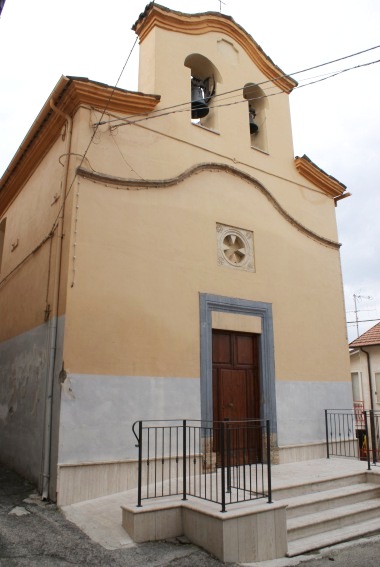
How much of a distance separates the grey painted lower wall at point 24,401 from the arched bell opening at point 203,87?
526 centimetres

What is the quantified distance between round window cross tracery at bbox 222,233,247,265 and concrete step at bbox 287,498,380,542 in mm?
4414

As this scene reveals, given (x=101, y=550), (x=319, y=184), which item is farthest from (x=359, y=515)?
(x=319, y=184)

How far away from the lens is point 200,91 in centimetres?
1002

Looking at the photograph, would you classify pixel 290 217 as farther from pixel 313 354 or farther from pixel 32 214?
pixel 32 214

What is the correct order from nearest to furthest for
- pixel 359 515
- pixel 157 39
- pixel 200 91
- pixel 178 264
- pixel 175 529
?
pixel 175 529 < pixel 359 515 < pixel 178 264 < pixel 157 39 < pixel 200 91

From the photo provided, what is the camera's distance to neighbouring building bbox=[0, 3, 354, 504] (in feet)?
22.9

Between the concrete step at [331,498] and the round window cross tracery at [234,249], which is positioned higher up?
the round window cross tracery at [234,249]

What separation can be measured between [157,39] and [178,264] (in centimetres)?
445

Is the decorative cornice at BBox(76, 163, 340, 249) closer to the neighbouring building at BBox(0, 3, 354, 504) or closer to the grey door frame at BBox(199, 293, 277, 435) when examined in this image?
the neighbouring building at BBox(0, 3, 354, 504)

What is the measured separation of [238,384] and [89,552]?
4.22 metres

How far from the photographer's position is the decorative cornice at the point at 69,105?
25.5ft

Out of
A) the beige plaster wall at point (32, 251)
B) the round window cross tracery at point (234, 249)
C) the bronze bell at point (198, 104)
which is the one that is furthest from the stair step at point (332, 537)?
the bronze bell at point (198, 104)

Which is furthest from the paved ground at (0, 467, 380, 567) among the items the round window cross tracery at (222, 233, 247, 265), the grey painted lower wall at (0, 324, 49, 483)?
the round window cross tracery at (222, 233, 247, 265)

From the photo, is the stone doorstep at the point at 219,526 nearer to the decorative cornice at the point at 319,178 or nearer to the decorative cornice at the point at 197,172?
the decorative cornice at the point at 197,172
